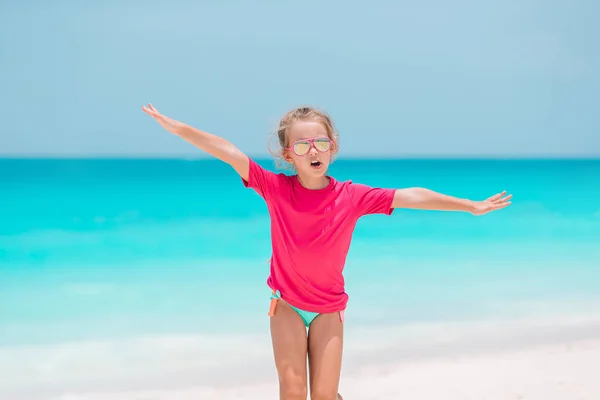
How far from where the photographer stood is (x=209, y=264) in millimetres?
11344

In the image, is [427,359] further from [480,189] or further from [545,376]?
[480,189]

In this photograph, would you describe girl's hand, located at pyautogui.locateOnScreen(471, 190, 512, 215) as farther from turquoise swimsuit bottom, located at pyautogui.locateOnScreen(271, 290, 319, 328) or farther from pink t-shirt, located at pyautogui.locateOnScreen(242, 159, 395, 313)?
turquoise swimsuit bottom, located at pyautogui.locateOnScreen(271, 290, 319, 328)

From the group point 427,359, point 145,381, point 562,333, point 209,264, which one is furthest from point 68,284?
point 562,333

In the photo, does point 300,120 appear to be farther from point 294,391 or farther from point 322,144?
point 294,391

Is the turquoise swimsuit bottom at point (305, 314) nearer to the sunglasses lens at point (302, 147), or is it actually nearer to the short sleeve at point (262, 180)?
the short sleeve at point (262, 180)

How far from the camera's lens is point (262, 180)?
3.84 m

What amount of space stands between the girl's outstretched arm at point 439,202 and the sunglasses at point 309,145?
46 cm

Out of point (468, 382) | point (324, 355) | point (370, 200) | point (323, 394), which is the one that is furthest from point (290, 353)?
point (468, 382)

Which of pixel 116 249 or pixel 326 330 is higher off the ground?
pixel 116 249

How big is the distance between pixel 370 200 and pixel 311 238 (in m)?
0.40

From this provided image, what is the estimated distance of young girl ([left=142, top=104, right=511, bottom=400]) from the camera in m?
3.79

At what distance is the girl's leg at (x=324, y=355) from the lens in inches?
150

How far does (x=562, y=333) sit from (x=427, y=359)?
5.88 feet

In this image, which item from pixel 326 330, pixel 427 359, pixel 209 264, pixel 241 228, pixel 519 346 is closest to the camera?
pixel 326 330
